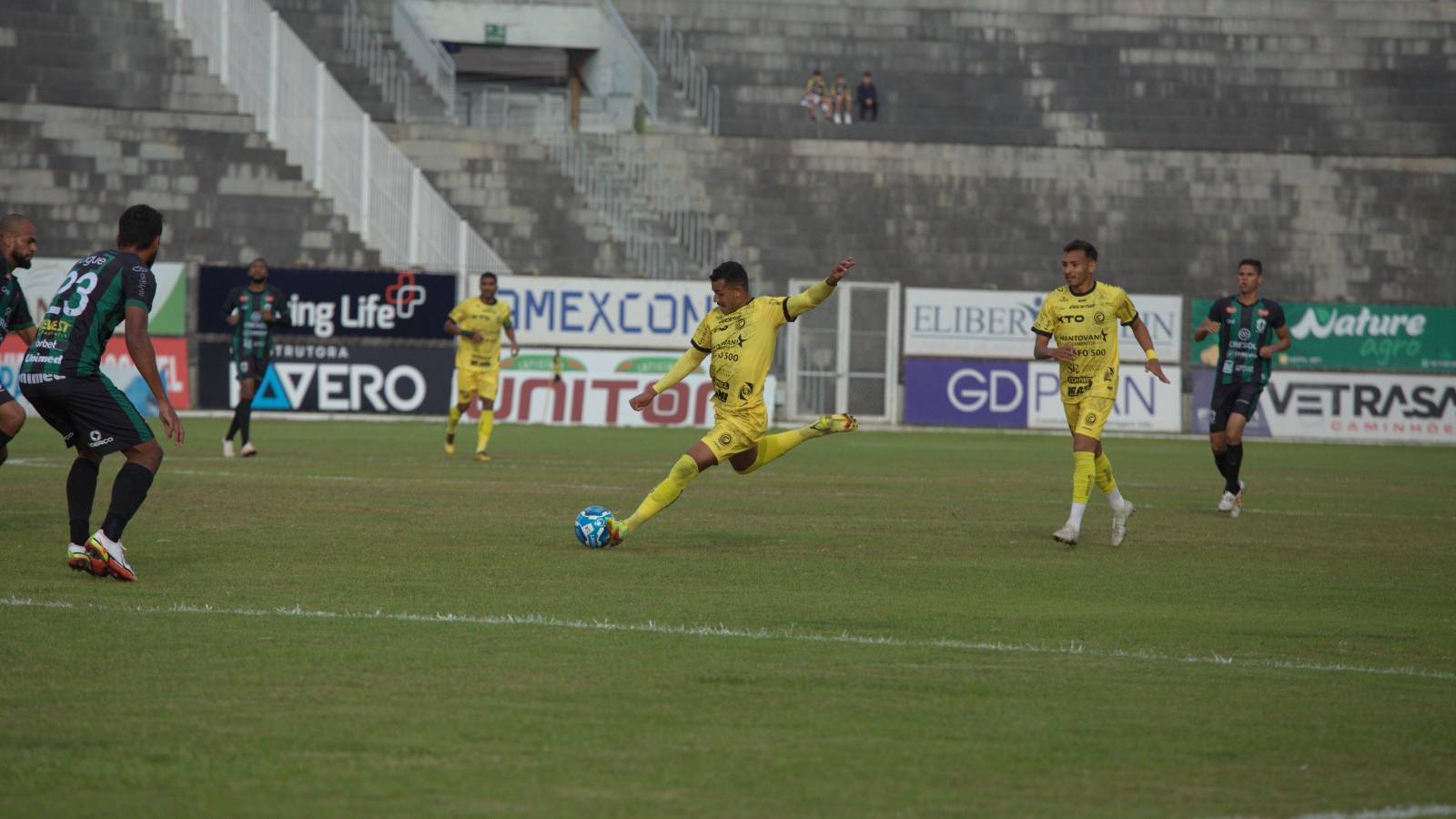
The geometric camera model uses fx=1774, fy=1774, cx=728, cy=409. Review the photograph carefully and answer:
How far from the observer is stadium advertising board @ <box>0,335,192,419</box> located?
32312 mm

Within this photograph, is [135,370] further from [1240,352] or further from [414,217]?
[1240,352]

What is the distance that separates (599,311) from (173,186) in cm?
1127

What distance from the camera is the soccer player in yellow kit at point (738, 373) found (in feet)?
42.0

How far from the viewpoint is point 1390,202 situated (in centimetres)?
4366

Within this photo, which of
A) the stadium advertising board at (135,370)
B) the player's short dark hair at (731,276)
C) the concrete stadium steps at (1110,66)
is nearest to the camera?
the player's short dark hair at (731,276)

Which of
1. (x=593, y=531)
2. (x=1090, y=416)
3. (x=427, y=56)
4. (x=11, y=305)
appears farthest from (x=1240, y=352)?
(x=427, y=56)

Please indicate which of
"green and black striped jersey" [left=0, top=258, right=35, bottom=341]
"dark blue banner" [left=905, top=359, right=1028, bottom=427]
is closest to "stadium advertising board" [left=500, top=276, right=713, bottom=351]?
"dark blue banner" [left=905, top=359, right=1028, bottom=427]

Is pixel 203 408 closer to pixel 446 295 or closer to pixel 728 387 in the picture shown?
pixel 446 295

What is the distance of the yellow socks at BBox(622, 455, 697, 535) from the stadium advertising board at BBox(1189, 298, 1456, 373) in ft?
80.5

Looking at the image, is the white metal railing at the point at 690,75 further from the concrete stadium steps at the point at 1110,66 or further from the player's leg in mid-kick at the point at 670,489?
the player's leg in mid-kick at the point at 670,489

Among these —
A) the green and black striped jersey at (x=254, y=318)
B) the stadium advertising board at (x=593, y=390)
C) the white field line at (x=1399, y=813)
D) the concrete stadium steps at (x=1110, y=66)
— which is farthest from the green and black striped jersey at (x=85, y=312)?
the concrete stadium steps at (x=1110, y=66)

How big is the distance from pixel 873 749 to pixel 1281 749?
1481mm

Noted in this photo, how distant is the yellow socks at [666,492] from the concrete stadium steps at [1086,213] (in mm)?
27853

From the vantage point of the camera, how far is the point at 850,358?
119 feet
